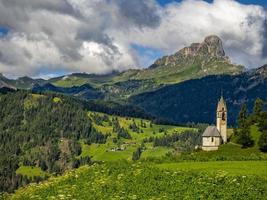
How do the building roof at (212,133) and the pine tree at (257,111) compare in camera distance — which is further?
the building roof at (212,133)

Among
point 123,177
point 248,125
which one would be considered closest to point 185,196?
point 123,177

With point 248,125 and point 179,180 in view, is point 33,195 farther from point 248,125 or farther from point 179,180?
point 248,125

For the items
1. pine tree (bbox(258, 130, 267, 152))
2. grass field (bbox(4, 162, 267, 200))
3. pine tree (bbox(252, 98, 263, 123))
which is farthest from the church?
grass field (bbox(4, 162, 267, 200))

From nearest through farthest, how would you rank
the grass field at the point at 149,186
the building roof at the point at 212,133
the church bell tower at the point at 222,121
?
the grass field at the point at 149,186 → the building roof at the point at 212,133 → the church bell tower at the point at 222,121

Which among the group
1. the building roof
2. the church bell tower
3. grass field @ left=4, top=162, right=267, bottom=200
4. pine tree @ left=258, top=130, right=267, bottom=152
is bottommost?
grass field @ left=4, top=162, right=267, bottom=200

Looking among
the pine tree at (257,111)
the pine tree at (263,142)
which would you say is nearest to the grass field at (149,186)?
the pine tree at (263,142)

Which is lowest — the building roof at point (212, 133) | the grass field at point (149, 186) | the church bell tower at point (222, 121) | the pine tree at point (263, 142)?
the grass field at point (149, 186)

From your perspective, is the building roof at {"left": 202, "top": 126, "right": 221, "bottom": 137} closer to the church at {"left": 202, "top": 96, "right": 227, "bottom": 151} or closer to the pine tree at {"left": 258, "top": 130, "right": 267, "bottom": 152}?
the church at {"left": 202, "top": 96, "right": 227, "bottom": 151}

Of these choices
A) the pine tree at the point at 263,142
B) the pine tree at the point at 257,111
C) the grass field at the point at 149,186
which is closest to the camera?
the grass field at the point at 149,186

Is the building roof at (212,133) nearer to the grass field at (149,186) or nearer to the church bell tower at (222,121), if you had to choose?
the church bell tower at (222,121)

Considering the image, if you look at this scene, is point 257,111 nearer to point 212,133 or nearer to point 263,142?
point 212,133

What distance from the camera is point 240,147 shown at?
15050cm

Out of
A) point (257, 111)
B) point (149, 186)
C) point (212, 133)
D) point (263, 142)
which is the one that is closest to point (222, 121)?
point (212, 133)

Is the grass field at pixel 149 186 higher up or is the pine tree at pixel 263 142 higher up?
the pine tree at pixel 263 142
